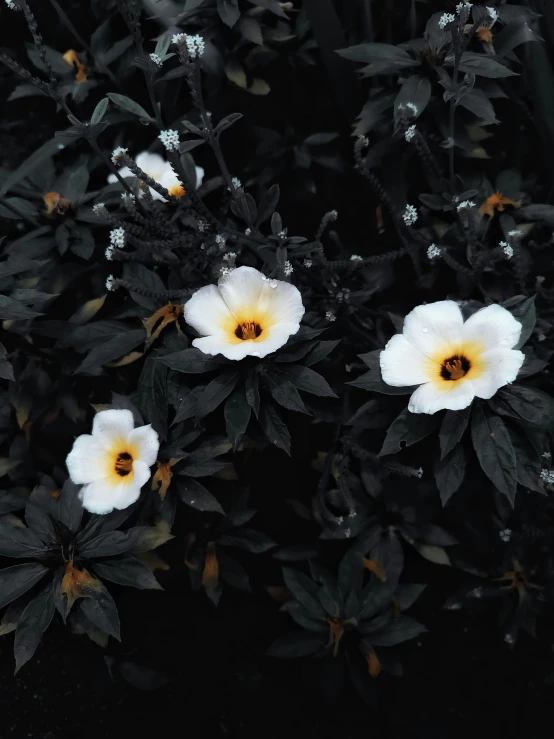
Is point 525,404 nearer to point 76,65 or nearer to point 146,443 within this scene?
point 146,443

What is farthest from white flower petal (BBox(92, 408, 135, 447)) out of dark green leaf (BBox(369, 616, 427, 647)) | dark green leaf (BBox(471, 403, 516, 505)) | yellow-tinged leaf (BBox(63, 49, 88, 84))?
yellow-tinged leaf (BBox(63, 49, 88, 84))

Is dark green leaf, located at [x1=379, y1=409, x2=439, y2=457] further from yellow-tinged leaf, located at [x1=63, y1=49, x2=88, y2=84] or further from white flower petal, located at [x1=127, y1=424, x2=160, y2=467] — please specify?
yellow-tinged leaf, located at [x1=63, y1=49, x2=88, y2=84]

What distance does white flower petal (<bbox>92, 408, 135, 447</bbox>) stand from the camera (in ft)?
4.68

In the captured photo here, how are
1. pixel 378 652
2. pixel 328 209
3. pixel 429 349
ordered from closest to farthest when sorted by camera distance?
pixel 429 349, pixel 378 652, pixel 328 209

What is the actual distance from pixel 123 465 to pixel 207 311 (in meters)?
0.36

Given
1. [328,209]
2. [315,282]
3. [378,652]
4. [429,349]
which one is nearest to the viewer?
[429,349]

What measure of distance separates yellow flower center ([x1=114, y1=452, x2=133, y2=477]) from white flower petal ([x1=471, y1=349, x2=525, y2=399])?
672 millimetres

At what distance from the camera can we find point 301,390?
1586mm

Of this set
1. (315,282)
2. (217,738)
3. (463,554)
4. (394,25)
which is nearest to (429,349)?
(315,282)

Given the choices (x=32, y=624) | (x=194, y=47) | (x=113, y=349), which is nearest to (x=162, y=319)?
(x=113, y=349)

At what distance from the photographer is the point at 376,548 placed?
5.76ft

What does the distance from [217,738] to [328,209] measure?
1373mm

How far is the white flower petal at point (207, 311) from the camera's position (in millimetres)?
1339

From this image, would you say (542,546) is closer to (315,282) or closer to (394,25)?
(315,282)
